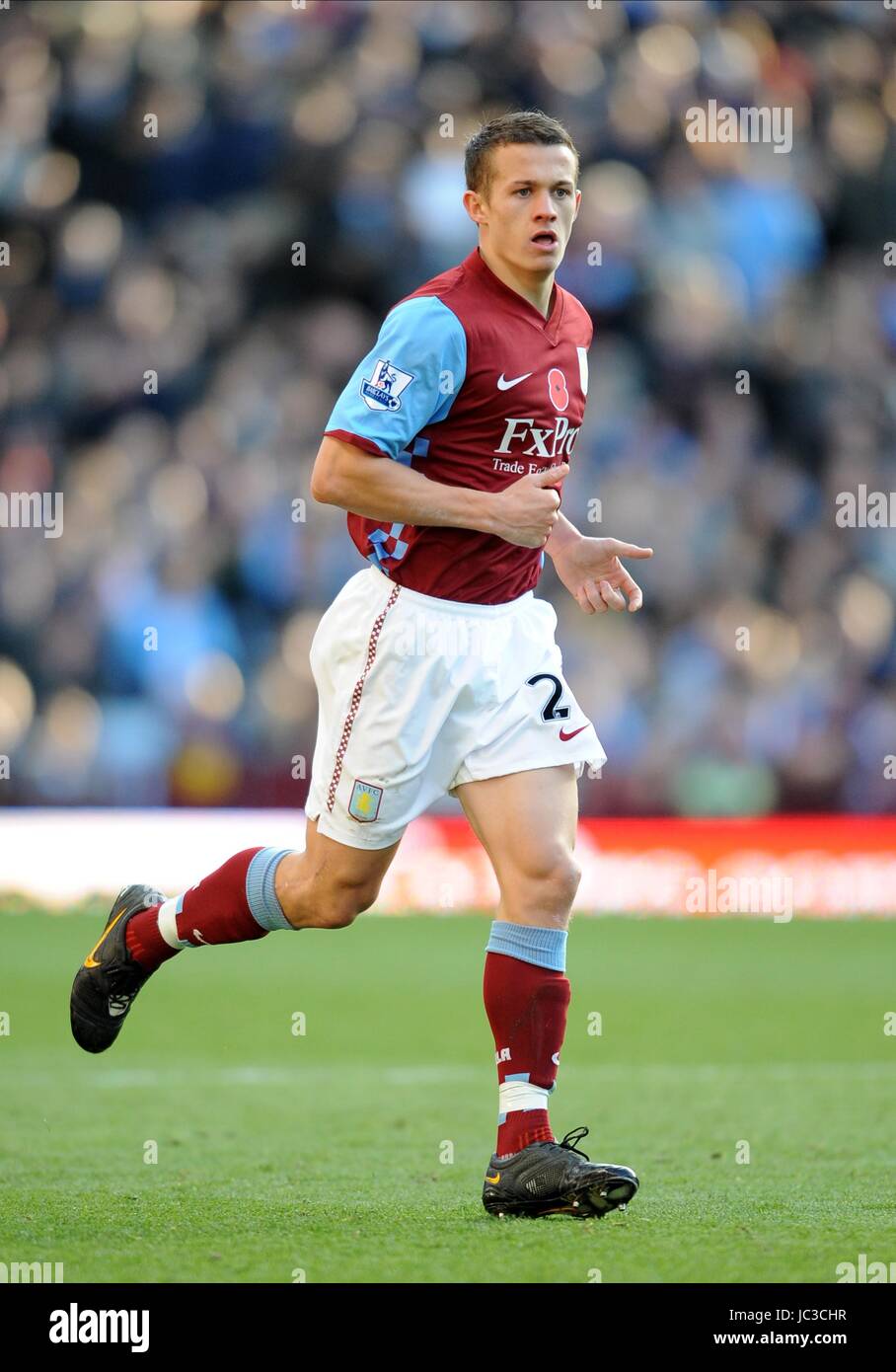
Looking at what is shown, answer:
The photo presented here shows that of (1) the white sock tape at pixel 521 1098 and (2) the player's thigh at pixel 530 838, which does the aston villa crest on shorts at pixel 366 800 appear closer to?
(2) the player's thigh at pixel 530 838

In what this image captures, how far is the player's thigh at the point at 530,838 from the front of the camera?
4.25 meters

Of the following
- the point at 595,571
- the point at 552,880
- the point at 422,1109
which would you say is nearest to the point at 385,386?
the point at 595,571

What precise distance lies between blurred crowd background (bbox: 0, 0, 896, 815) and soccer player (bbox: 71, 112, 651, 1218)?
282 inches

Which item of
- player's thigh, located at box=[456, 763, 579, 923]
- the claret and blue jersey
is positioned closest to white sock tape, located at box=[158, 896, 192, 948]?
player's thigh, located at box=[456, 763, 579, 923]

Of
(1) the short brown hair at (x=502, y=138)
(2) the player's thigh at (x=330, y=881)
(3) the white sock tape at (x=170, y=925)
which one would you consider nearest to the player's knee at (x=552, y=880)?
(2) the player's thigh at (x=330, y=881)

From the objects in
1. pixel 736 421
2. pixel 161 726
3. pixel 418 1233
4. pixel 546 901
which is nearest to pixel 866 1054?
pixel 546 901

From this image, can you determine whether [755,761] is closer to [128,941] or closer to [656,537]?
[656,537]

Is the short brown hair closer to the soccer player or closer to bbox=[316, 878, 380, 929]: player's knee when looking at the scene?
the soccer player

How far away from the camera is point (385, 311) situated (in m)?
14.0

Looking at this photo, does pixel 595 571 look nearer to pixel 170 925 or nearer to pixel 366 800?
pixel 366 800

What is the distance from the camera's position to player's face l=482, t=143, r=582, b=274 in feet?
14.1

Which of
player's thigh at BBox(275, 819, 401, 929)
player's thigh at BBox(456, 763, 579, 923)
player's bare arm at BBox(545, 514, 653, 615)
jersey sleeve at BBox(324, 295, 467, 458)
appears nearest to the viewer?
jersey sleeve at BBox(324, 295, 467, 458)

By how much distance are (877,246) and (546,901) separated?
11.1 meters

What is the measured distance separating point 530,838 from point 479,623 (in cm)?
52
